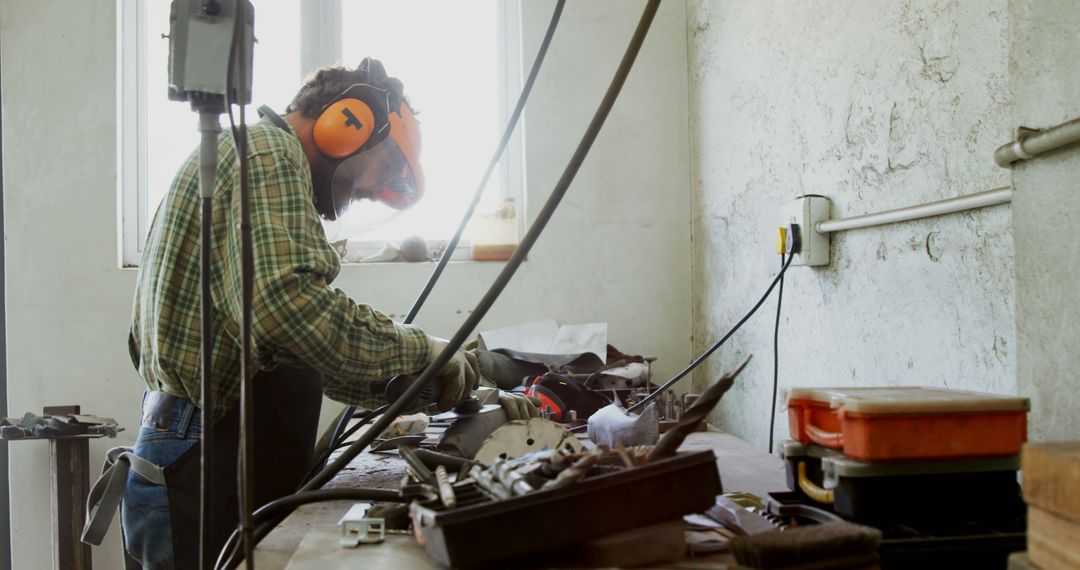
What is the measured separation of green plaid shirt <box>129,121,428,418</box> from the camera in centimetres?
126

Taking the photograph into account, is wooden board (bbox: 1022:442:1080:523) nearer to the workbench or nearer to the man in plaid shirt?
the workbench

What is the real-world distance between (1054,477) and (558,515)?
0.39 m

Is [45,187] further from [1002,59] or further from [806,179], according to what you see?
[1002,59]

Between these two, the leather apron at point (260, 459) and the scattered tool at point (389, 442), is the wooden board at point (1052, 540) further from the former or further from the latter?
the scattered tool at point (389, 442)

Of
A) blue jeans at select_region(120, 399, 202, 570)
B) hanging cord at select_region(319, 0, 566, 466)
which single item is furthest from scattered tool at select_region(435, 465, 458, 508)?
blue jeans at select_region(120, 399, 202, 570)

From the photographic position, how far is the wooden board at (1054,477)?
1.82 ft

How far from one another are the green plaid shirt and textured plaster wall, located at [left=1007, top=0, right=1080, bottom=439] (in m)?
0.96

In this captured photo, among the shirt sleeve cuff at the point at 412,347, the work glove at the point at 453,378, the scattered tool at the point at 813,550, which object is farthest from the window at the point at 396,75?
the scattered tool at the point at 813,550

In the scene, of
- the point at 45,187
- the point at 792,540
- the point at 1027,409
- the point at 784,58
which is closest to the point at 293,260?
the point at 792,540

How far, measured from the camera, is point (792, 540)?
0.66 meters

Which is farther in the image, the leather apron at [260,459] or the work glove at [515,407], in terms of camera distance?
the work glove at [515,407]

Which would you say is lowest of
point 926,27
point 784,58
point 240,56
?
point 240,56

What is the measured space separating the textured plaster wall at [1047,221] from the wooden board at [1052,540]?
0.26 meters

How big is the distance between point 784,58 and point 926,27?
2.24ft
